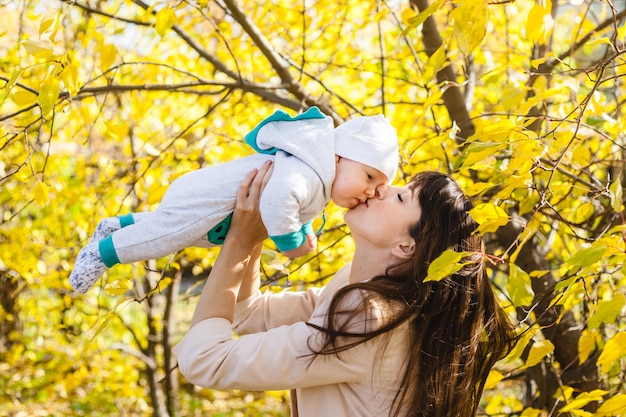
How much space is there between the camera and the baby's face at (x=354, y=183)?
63.2 inches

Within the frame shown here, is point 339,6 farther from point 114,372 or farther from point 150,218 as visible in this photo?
point 114,372

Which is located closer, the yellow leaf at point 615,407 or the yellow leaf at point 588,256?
the yellow leaf at point 588,256

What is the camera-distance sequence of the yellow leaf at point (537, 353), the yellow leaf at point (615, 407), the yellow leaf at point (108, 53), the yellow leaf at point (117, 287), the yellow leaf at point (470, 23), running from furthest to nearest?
the yellow leaf at point (108, 53) → the yellow leaf at point (117, 287) → the yellow leaf at point (537, 353) → the yellow leaf at point (615, 407) → the yellow leaf at point (470, 23)

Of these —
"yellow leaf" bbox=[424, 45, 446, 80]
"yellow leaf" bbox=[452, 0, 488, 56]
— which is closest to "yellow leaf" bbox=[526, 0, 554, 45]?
"yellow leaf" bbox=[424, 45, 446, 80]

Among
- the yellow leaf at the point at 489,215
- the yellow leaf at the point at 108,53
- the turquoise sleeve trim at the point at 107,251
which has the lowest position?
the yellow leaf at the point at 489,215

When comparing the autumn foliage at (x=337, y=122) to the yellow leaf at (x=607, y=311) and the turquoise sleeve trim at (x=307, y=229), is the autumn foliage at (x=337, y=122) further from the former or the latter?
the turquoise sleeve trim at (x=307, y=229)

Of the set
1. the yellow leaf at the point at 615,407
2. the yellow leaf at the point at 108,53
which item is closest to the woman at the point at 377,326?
the yellow leaf at the point at 615,407

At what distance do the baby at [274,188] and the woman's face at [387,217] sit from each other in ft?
0.11

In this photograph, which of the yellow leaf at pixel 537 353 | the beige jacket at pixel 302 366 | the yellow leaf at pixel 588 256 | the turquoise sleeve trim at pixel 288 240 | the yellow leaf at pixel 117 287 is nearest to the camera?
the yellow leaf at pixel 588 256

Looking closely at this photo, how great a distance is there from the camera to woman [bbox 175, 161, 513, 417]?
1.45 metres

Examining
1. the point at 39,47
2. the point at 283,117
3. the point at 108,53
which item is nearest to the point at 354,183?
the point at 283,117

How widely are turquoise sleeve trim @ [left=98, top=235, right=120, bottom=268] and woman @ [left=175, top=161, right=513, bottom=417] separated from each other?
0.71 ft

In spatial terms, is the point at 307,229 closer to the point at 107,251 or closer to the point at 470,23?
the point at 107,251

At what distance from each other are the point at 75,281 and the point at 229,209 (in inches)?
14.3
